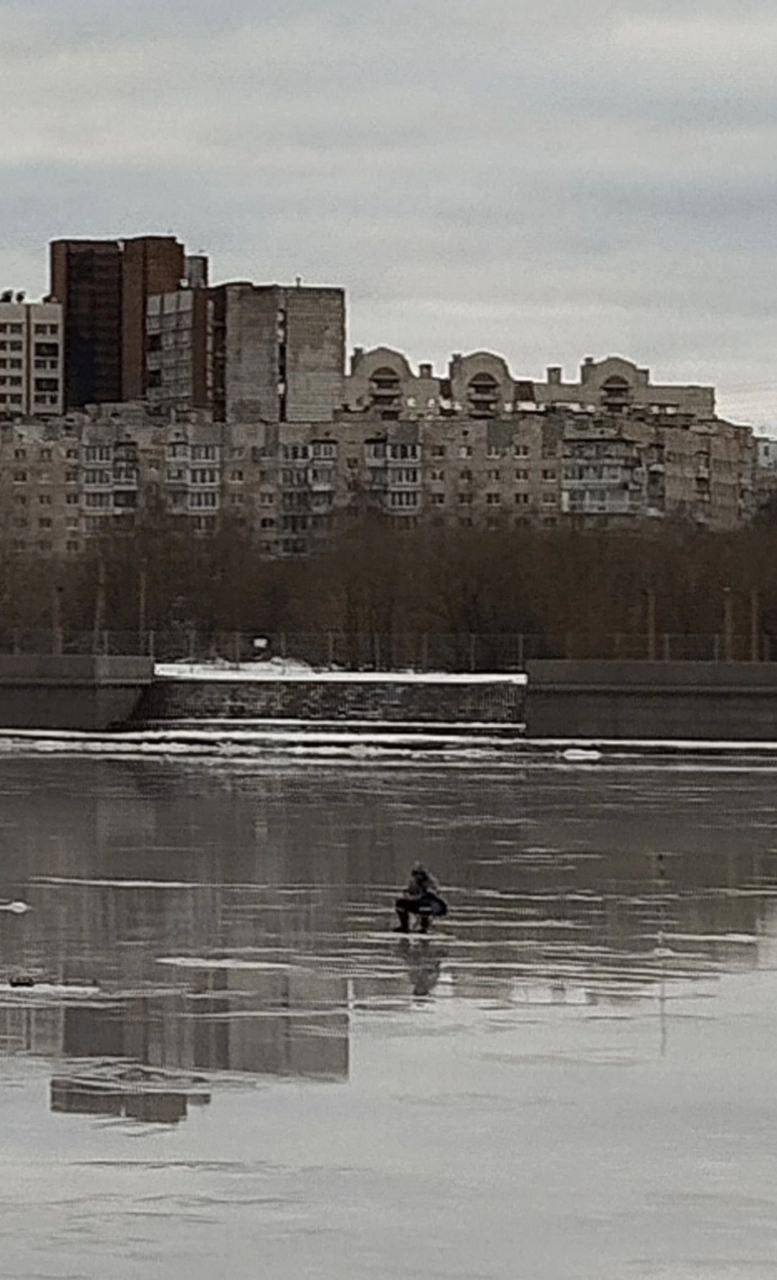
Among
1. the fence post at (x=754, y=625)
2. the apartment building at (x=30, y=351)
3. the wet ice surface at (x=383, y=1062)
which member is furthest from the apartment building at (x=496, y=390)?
the wet ice surface at (x=383, y=1062)

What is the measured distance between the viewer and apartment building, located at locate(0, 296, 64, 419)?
159625 millimetres

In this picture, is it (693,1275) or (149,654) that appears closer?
(693,1275)

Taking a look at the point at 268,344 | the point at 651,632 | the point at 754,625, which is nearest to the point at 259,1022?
the point at 651,632

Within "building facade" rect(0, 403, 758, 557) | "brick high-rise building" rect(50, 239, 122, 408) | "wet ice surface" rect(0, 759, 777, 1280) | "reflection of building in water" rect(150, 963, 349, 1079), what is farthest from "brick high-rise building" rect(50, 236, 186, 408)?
"reflection of building in water" rect(150, 963, 349, 1079)

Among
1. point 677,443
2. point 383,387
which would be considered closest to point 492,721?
point 677,443

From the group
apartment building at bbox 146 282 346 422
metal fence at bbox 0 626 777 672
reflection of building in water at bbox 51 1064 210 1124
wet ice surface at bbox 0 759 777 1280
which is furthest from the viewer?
apartment building at bbox 146 282 346 422

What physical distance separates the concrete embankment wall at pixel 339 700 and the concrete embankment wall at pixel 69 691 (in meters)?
0.53

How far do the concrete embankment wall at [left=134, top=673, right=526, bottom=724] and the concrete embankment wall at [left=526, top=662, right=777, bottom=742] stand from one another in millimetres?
1605

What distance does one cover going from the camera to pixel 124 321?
157875 mm

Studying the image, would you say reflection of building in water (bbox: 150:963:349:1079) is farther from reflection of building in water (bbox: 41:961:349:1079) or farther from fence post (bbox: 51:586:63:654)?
fence post (bbox: 51:586:63:654)

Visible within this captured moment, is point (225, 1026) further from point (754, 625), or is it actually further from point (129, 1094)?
point (754, 625)

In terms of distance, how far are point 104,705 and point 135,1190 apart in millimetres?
43756

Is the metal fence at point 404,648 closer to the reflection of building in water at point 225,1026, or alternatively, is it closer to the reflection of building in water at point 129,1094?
the reflection of building in water at point 225,1026

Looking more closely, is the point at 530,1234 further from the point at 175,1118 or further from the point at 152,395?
the point at 152,395
